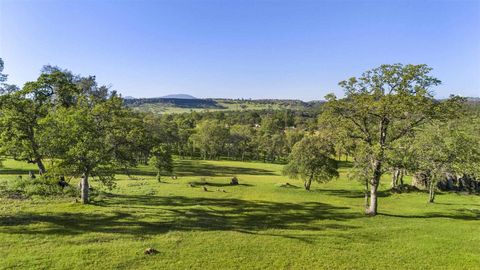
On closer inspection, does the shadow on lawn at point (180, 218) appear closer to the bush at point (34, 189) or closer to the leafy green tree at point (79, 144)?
A: the leafy green tree at point (79, 144)

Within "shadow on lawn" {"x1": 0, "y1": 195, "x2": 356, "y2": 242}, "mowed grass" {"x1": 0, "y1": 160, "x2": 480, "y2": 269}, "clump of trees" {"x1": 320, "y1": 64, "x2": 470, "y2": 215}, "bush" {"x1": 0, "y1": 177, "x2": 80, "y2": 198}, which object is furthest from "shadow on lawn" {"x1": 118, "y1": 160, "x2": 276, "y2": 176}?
"clump of trees" {"x1": 320, "y1": 64, "x2": 470, "y2": 215}

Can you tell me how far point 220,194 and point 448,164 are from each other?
84.8 ft

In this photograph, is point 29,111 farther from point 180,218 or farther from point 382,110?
point 382,110

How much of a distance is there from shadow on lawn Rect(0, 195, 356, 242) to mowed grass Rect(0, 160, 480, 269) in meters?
0.08

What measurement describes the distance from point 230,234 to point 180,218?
20.0 feet

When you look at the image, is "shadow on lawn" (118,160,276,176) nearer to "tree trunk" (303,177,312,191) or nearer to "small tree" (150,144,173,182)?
"small tree" (150,144,173,182)

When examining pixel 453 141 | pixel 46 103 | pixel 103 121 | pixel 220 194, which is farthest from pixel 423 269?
pixel 46 103

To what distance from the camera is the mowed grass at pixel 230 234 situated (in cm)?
1736

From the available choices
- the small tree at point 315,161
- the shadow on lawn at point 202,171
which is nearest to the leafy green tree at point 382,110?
the small tree at point 315,161

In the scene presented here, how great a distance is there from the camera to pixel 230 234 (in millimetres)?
22328

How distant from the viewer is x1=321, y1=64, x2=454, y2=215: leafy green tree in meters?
27.8

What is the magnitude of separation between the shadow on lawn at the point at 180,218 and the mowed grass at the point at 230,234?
0.25ft

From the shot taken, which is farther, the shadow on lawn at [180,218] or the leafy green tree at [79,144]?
the leafy green tree at [79,144]

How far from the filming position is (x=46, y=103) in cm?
3516
